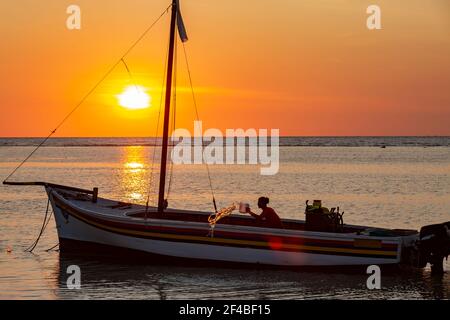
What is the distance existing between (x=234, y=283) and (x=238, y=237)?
1647 mm

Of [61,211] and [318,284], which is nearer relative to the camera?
[318,284]

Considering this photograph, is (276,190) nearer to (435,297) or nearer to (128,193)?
(128,193)

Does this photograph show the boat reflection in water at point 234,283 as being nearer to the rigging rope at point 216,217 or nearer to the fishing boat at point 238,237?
the fishing boat at point 238,237

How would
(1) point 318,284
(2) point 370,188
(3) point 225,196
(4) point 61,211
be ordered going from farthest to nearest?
(2) point 370,188 < (3) point 225,196 < (4) point 61,211 < (1) point 318,284

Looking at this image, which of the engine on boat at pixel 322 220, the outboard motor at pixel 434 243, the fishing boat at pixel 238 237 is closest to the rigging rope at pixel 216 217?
the fishing boat at pixel 238 237

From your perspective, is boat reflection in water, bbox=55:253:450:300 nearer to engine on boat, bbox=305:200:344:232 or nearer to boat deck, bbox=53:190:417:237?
engine on boat, bbox=305:200:344:232

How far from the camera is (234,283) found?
851 inches

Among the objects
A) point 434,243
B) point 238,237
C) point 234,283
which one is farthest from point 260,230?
point 434,243

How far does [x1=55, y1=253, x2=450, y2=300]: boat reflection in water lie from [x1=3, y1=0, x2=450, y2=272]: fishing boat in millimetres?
368

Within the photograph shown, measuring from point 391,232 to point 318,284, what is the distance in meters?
2.77

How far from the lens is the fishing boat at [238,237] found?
21953 millimetres

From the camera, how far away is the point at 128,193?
190ft

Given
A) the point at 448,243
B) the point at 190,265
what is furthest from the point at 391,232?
the point at 190,265
